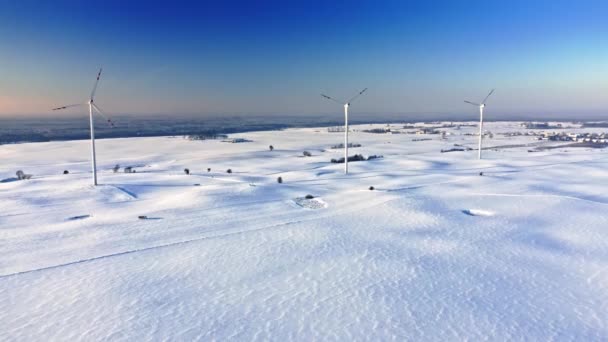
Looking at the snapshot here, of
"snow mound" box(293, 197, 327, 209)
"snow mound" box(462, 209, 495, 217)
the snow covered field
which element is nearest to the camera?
the snow covered field

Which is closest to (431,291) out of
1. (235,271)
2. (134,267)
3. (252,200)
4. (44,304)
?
(235,271)

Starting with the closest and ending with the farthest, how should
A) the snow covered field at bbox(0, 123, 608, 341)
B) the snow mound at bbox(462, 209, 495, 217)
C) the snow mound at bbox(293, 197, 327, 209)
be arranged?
the snow covered field at bbox(0, 123, 608, 341), the snow mound at bbox(462, 209, 495, 217), the snow mound at bbox(293, 197, 327, 209)

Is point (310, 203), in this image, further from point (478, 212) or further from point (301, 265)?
point (301, 265)

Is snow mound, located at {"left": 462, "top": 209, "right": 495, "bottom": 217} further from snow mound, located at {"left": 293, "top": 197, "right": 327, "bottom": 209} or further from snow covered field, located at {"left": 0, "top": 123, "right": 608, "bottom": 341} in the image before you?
snow mound, located at {"left": 293, "top": 197, "right": 327, "bottom": 209}

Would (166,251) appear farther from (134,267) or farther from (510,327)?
(510,327)

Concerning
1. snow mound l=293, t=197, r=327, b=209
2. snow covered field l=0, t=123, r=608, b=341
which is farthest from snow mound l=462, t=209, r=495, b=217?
snow mound l=293, t=197, r=327, b=209

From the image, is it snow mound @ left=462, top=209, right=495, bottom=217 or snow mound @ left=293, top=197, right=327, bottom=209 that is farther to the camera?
snow mound @ left=293, top=197, right=327, bottom=209

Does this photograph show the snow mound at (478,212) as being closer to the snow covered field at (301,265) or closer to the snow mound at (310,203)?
the snow covered field at (301,265)
